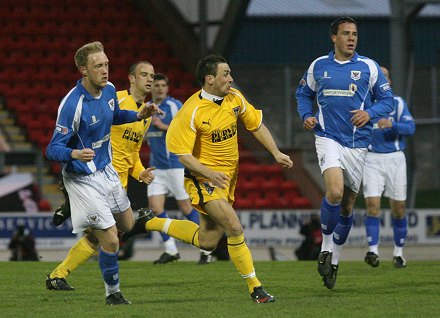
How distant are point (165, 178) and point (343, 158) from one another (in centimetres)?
439

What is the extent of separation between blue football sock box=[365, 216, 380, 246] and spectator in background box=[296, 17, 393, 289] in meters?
3.11

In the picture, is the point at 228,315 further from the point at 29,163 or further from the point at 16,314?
the point at 29,163

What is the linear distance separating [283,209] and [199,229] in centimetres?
871

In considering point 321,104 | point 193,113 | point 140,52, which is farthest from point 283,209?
point 193,113

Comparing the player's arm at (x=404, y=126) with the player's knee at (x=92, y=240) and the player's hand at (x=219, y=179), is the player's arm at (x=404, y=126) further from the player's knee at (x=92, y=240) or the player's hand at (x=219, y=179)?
the player's hand at (x=219, y=179)

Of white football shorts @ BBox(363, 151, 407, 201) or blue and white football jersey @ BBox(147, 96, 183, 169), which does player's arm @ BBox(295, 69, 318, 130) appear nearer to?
white football shorts @ BBox(363, 151, 407, 201)

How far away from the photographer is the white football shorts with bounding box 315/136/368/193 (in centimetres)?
955

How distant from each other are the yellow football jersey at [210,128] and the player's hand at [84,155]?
977 millimetres

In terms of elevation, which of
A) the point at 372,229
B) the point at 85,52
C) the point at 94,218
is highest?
the point at 85,52

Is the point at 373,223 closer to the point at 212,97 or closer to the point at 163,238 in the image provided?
the point at 163,238

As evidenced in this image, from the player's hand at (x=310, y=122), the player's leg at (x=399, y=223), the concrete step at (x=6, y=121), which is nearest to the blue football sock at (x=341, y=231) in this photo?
the player's hand at (x=310, y=122)

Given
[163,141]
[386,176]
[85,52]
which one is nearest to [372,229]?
[386,176]

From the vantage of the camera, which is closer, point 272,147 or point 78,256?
point 272,147

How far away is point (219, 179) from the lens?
27.1ft
